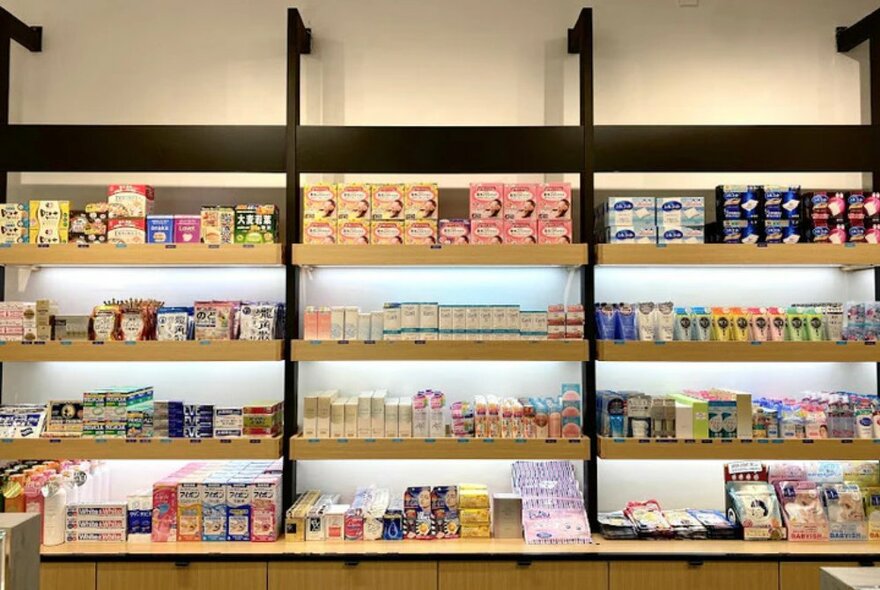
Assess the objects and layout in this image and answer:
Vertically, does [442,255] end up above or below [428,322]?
above

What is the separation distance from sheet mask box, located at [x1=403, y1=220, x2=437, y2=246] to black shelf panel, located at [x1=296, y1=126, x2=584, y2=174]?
372 millimetres

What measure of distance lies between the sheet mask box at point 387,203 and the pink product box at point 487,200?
41cm

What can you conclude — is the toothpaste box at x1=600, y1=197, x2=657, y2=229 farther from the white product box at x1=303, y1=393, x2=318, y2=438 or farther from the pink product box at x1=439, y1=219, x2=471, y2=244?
the white product box at x1=303, y1=393, x2=318, y2=438

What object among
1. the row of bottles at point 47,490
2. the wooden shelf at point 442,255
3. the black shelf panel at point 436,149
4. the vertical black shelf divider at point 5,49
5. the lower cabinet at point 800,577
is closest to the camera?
the lower cabinet at point 800,577

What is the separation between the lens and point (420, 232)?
11.7 ft

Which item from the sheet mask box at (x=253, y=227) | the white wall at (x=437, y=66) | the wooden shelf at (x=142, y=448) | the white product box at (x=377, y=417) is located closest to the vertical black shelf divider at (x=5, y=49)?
the white wall at (x=437, y=66)

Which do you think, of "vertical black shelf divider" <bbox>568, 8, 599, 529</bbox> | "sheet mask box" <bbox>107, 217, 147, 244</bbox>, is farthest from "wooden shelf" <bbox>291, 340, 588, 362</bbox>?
"sheet mask box" <bbox>107, 217, 147, 244</bbox>

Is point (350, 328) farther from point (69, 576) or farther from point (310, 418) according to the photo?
point (69, 576)

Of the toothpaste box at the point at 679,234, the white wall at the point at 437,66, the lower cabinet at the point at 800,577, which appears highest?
the white wall at the point at 437,66

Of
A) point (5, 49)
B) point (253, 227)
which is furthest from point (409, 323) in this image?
point (5, 49)

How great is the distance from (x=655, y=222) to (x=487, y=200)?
3.03ft

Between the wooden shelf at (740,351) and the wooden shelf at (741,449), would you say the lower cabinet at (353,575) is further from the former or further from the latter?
the wooden shelf at (740,351)

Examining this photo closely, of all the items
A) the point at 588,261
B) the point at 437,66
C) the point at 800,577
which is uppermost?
the point at 437,66

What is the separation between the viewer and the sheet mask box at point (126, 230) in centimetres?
359
